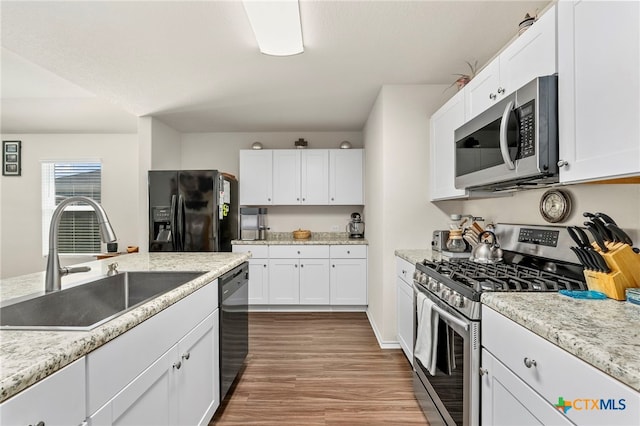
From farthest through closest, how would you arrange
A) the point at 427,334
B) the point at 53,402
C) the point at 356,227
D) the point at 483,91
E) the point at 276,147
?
the point at 276,147, the point at 356,227, the point at 483,91, the point at 427,334, the point at 53,402

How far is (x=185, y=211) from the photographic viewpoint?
4004 mm

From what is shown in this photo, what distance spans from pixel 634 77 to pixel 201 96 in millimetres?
3427

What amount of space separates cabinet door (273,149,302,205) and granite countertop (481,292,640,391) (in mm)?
3542

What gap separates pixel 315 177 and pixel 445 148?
2.24m

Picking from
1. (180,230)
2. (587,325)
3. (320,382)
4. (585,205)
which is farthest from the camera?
(180,230)

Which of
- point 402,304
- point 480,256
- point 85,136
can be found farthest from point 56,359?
point 85,136

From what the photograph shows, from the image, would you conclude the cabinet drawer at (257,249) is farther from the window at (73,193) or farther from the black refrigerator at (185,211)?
the window at (73,193)

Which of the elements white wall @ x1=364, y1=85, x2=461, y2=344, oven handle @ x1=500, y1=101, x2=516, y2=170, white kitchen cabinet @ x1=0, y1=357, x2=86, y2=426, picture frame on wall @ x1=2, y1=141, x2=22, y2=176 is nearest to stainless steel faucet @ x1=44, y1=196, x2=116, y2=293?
white kitchen cabinet @ x1=0, y1=357, x2=86, y2=426

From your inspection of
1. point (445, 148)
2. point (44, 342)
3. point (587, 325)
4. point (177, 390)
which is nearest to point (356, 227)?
point (445, 148)

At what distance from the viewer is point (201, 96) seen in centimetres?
351

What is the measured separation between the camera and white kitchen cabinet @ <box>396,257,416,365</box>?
257 centimetres

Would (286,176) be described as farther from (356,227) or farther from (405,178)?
(405,178)

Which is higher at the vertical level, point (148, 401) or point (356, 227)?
point (356, 227)

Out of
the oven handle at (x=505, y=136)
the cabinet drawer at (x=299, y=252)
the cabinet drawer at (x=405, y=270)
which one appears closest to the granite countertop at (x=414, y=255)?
the cabinet drawer at (x=405, y=270)
